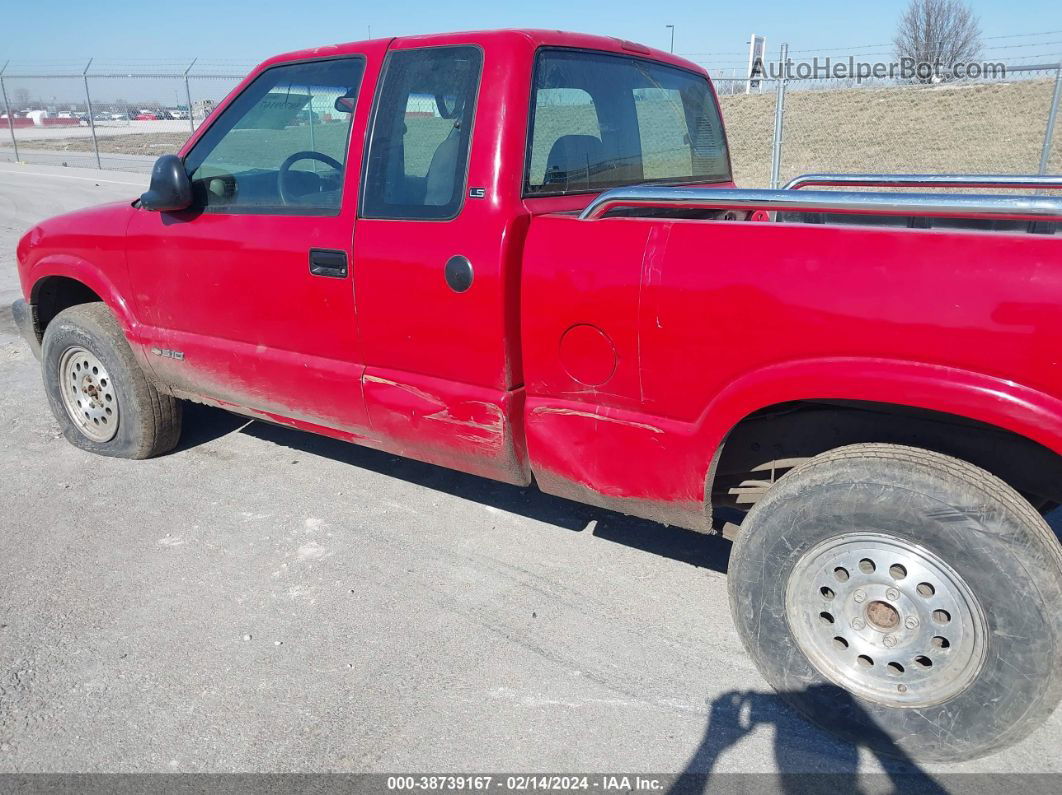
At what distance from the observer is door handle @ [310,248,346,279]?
3232 mm

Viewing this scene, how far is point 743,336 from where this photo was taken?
2395 millimetres

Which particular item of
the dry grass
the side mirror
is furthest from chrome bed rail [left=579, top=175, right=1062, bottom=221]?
the dry grass

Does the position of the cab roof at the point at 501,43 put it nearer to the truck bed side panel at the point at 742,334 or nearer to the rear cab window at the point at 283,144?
the rear cab window at the point at 283,144

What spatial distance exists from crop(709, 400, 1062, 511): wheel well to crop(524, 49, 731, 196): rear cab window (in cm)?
117

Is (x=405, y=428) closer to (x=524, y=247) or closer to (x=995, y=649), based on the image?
(x=524, y=247)

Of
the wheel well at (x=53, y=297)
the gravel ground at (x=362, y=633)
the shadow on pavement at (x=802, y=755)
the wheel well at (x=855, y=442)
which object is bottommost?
the shadow on pavement at (x=802, y=755)

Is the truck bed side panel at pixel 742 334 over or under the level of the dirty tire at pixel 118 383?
over

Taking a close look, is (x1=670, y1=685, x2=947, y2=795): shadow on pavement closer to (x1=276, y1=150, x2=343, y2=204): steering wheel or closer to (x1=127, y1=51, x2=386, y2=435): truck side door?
(x1=127, y1=51, x2=386, y2=435): truck side door

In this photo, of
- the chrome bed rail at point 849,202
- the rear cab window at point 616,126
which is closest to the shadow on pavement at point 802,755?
the chrome bed rail at point 849,202

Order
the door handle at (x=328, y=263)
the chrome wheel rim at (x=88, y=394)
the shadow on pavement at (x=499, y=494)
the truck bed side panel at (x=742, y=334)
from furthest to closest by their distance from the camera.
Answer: the chrome wheel rim at (x=88, y=394) < the shadow on pavement at (x=499, y=494) < the door handle at (x=328, y=263) < the truck bed side panel at (x=742, y=334)

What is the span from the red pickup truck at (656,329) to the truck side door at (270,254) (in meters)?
0.02

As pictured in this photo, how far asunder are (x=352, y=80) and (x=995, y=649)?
9.79ft

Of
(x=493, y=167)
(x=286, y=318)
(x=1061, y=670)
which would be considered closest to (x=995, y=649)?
(x=1061, y=670)

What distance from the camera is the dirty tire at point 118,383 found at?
432 cm
